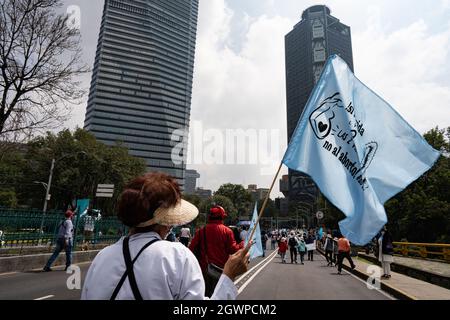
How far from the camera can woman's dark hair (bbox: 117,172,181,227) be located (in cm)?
169

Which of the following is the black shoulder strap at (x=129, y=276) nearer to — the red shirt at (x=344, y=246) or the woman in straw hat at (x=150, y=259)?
the woman in straw hat at (x=150, y=259)

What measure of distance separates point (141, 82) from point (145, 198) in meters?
139

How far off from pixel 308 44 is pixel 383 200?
179 m

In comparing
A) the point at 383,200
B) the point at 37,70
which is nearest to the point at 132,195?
the point at 383,200

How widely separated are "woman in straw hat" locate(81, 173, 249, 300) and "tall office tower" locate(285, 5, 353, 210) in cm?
15338

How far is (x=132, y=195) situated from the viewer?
1705 mm

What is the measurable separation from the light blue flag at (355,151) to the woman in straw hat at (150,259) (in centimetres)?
235

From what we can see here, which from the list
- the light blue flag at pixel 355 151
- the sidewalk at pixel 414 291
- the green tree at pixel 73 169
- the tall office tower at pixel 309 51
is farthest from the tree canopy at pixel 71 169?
the tall office tower at pixel 309 51

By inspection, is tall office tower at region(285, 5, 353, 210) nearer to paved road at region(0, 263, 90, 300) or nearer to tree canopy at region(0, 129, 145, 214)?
tree canopy at region(0, 129, 145, 214)

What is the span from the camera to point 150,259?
151 centimetres

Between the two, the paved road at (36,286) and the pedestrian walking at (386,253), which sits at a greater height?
the pedestrian walking at (386,253)

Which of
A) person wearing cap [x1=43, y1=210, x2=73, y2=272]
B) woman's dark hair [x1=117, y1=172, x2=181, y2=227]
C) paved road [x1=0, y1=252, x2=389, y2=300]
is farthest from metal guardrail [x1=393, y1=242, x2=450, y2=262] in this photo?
woman's dark hair [x1=117, y1=172, x2=181, y2=227]

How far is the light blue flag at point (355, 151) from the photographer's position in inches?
146
